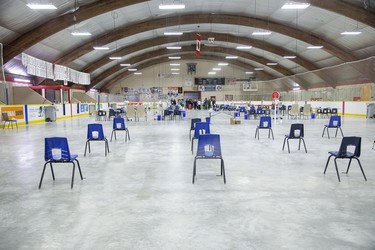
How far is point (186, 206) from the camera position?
157 inches

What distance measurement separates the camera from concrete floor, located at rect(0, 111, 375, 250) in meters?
3.04

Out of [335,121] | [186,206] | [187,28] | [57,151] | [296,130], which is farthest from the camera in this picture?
[187,28]

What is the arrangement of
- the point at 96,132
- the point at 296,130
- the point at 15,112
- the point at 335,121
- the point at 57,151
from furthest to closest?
the point at 15,112, the point at 335,121, the point at 296,130, the point at 96,132, the point at 57,151

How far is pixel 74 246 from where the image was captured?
291 cm

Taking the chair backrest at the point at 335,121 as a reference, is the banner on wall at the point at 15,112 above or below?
above

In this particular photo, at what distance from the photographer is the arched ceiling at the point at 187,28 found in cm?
1656

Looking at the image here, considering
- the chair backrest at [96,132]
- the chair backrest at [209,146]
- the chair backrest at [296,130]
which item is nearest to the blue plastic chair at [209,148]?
the chair backrest at [209,146]

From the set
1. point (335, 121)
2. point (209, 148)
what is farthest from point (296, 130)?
point (335, 121)

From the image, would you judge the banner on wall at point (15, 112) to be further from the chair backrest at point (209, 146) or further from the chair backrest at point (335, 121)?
the chair backrest at point (335, 121)

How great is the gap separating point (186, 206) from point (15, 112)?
15.6 m

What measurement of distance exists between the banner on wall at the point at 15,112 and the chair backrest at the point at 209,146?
1393cm

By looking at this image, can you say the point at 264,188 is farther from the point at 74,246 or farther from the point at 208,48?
the point at 208,48

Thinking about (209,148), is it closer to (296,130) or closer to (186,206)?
(186,206)

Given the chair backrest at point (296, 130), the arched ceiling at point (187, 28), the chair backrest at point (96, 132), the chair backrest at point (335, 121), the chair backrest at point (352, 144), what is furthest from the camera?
the arched ceiling at point (187, 28)
